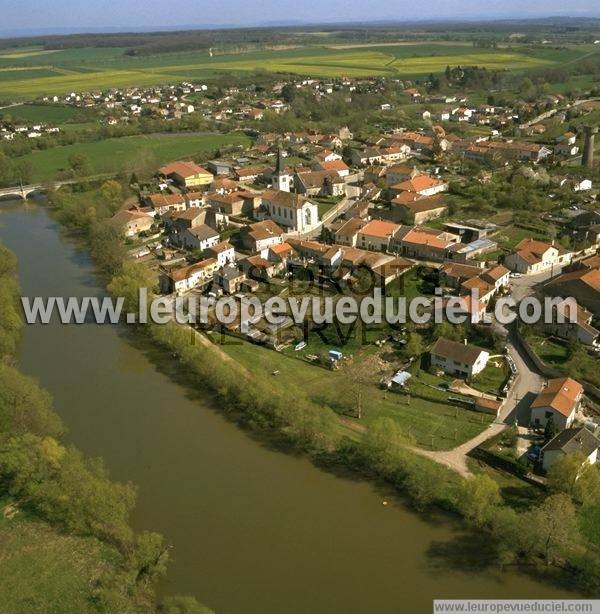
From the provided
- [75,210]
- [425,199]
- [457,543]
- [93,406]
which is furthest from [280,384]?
[75,210]

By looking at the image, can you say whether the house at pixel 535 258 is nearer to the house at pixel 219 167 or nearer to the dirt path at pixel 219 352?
the dirt path at pixel 219 352

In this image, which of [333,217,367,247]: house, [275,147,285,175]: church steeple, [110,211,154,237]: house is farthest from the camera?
[275,147,285,175]: church steeple

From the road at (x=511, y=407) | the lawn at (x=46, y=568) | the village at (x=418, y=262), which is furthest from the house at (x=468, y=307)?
the lawn at (x=46, y=568)

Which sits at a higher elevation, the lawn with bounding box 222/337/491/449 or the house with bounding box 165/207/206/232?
the house with bounding box 165/207/206/232

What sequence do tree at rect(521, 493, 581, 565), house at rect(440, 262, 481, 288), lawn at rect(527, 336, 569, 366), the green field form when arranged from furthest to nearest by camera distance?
the green field, house at rect(440, 262, 481, 288), lawn at rect(527, 336, 569, 366), tree at rect(521, 493, 581, 565)

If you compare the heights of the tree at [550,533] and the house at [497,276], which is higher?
the house at [497,276]

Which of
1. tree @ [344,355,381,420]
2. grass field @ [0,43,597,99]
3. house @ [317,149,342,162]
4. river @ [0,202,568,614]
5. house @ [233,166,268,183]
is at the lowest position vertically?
river @ [0,202,568,614]

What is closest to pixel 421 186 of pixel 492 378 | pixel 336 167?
pixel 336 167

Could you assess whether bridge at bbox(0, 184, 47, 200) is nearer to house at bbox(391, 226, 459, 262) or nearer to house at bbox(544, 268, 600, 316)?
house at bbox(391, 226, 459, 262)

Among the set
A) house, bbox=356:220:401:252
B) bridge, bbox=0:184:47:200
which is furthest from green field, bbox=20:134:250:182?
house, bbox=356:220:401:252
